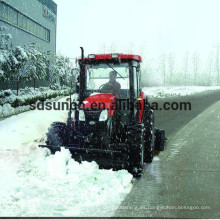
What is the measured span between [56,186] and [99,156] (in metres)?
1.12

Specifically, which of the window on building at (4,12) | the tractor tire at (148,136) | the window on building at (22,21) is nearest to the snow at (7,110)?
the tractor tire at (148,136)

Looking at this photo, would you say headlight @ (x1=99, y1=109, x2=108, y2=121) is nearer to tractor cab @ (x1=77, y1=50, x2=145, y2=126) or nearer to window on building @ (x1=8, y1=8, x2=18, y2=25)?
tractor cab @ (x1=77, y1=50, x2=145, y2=126)

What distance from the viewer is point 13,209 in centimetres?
424

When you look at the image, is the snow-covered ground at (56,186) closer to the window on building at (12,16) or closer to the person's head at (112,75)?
the person's head at (112,75)

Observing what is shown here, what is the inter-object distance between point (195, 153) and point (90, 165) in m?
3.22

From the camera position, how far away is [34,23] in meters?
40.2

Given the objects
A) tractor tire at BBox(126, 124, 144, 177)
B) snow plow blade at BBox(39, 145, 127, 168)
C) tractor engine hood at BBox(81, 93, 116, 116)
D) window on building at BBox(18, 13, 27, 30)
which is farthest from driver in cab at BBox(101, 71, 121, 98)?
window on building at BBox(18, 13, 27, 30)

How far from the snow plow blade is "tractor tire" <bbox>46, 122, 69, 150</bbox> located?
0.95 feet

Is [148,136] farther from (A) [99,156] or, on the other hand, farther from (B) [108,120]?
(A) [99,156]

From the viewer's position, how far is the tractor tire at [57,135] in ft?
20.8

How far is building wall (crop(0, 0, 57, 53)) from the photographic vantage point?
33781 millimetres

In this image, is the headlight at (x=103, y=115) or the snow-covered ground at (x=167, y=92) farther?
the snow-covered ground at (x=167, y=92)

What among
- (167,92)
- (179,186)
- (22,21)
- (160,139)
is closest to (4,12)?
(22,21)

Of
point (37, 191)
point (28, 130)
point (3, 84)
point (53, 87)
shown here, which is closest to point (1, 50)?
point (3, 84)
